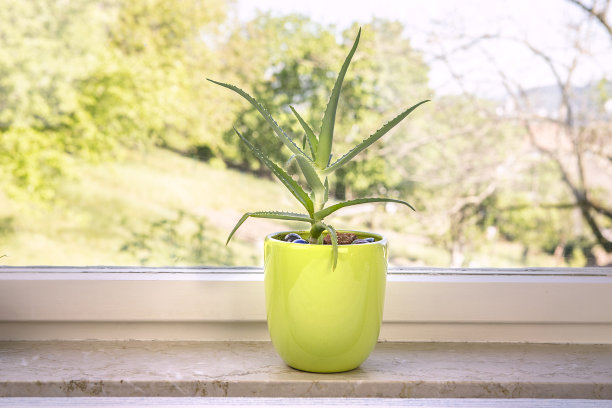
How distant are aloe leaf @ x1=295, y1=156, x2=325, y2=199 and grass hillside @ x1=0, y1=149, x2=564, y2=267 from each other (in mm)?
317

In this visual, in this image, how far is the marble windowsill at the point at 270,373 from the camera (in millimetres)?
672

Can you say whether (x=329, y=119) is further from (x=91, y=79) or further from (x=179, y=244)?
(x=91, y=79)

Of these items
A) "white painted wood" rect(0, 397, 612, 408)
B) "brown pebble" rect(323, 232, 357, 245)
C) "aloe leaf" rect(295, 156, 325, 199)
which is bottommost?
"white painted wood" rect(0, 397, 612, 408)

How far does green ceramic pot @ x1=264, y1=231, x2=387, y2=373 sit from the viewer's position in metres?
0.64

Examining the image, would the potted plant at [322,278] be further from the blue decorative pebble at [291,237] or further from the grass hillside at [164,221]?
the grass hillside at [164,221]

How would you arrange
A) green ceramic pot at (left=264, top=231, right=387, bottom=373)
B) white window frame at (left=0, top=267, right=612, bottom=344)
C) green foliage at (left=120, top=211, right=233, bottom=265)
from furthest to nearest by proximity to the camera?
green foliage at (left=120, top=211, right=233, bottom=265), white window frame at (left=0, top=267, right=612, bottom=344), green ceramic pot at (left=264, top=231, right=387, bottom=373)

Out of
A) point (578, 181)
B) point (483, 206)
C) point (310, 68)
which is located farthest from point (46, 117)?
point (578, 181)

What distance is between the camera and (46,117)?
1.12 m

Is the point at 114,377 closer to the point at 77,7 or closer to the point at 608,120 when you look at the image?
the point at 77,7

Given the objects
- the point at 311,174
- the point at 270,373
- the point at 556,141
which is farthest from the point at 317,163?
the point at 556,141

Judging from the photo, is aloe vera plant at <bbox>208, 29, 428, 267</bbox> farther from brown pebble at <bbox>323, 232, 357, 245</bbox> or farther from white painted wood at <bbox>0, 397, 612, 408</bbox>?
white painted wood at <bbox>0, 397, 612, 408</bbox>

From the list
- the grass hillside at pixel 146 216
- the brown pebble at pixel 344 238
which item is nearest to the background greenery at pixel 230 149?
the grass hillside at pixel 146 216

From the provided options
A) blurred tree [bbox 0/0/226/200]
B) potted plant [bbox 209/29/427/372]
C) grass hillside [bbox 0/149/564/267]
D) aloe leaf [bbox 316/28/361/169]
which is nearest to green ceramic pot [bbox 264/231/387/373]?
potted plant [bbox 209/29/427/372]

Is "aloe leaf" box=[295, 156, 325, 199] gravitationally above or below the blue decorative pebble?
above
